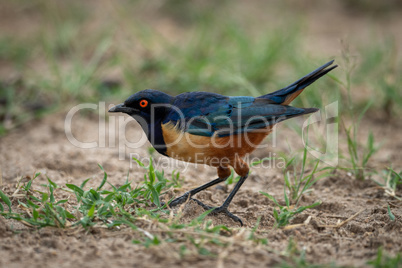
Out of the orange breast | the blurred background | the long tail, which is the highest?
the blurred background

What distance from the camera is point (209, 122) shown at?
12.8 ft

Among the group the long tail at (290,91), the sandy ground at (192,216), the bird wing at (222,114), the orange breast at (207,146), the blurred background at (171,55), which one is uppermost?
the blurred background at (171,55)

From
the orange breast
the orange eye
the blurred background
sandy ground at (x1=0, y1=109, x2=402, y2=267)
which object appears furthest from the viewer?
the blurred background

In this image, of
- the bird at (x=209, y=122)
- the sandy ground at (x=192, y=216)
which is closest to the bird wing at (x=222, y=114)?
the bird at (x=209, y=122)

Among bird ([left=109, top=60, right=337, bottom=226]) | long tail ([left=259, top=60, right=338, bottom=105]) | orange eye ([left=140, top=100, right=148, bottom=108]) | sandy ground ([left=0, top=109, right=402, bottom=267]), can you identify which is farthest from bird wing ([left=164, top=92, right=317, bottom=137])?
sandy ground ([left=0, top=109, right=402, bottom=267])

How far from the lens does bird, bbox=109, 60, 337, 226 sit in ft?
12.6

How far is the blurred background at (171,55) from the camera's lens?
639 centimetres

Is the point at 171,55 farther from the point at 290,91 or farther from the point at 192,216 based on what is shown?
the point at 192,216

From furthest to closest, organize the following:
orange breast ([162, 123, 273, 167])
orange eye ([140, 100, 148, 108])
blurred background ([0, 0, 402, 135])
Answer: blurred background ([0, 0, 402, 135]), orange eye ([140, 100, 148, 108]), orange breast ([162, 123, 273, 167])

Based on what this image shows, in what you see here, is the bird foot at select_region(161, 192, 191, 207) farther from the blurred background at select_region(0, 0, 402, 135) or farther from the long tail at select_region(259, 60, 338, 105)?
the blurred background at select_region(0, 0, 402, 135)

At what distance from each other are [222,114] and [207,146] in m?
0.34

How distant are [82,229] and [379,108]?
15.9ft

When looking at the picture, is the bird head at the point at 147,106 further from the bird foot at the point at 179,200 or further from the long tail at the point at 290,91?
the long tail at the point at 290,91

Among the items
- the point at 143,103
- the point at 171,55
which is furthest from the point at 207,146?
the point at 171,55
